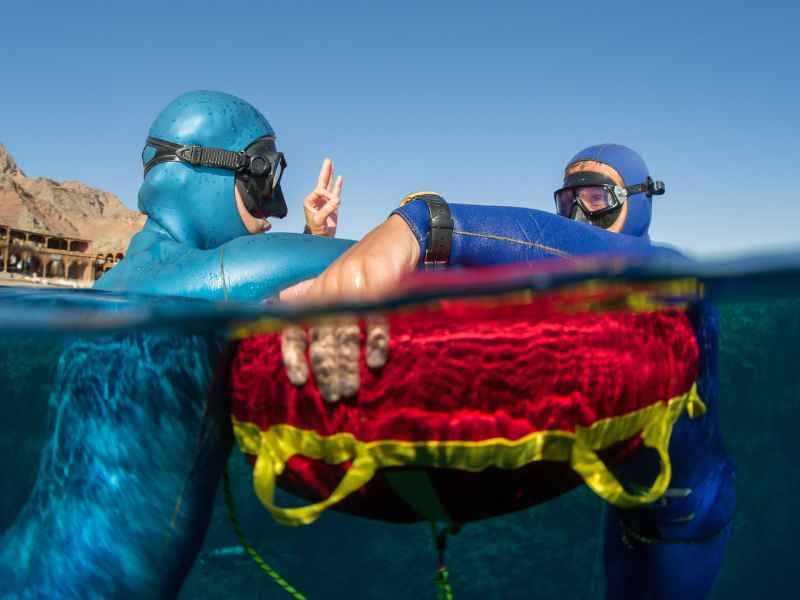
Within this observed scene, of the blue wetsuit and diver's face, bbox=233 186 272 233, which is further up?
diver's face, bbox=233 186 272 233

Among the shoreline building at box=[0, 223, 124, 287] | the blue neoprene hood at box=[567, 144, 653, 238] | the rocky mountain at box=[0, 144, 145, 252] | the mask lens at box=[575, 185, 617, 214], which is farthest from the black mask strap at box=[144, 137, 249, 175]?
the rocky mountain at box=[0, 144, 145, 252]

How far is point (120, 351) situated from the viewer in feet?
7.45

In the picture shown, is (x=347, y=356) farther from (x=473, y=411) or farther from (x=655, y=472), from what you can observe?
(x=655, y=472)

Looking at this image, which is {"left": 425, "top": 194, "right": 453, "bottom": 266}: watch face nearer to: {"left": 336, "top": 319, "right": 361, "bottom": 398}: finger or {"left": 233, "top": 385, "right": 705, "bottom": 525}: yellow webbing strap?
{"left": 336, "top": 319, "right": 361, "bottom": 398}: finger

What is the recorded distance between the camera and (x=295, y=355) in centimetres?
172

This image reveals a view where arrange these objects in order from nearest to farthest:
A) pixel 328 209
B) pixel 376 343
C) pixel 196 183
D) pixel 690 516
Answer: pixel 376 343 → pixel 690 516 → pixel 196 183 → pixel 328 209

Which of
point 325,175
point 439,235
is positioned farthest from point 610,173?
point 439,235

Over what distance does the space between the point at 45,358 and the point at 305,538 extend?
5.07 m

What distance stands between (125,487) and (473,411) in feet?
4.18

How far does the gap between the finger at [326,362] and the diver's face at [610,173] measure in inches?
102

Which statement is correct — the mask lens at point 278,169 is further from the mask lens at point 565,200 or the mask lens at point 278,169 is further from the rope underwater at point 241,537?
the mask lens at point 565,200

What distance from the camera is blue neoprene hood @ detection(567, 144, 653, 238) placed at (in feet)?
12.5

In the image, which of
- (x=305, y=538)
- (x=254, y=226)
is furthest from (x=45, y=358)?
(x=305, y=538)

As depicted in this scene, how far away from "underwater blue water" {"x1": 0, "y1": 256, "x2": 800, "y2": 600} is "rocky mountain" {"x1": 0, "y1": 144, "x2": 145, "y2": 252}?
75747mm
